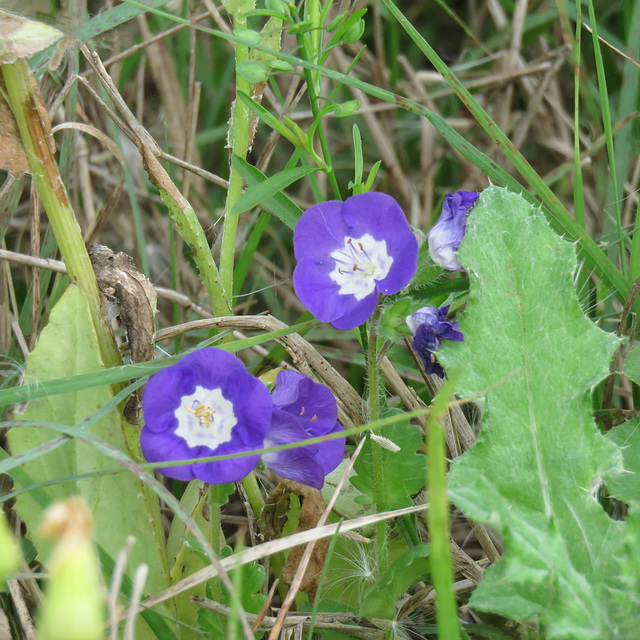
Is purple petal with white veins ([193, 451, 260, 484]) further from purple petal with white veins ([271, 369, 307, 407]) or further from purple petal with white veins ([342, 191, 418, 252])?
purple petal with white veins ([342, 191, 418, 252])

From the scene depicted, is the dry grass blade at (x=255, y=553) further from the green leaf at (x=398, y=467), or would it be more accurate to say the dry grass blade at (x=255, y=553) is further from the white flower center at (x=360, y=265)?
the white flower center at (x=360, y=265)

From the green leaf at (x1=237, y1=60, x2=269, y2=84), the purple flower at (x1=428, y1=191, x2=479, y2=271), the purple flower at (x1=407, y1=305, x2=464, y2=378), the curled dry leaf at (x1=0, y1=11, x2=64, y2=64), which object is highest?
the curled dry leaf at (x1=0, y1=11, x2=64, y2=64)

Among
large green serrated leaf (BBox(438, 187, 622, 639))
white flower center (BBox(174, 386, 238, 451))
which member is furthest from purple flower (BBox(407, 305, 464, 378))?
white flower center (BBox(174, 386, 238, 451))

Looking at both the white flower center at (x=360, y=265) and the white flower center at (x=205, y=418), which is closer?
the white flower center at (x=205, y=418)

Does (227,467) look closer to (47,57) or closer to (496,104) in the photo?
(47,57)

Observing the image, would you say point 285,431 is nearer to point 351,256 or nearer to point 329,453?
point 329,453

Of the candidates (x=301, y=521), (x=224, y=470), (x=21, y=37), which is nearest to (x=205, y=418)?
(x=224, y=470)

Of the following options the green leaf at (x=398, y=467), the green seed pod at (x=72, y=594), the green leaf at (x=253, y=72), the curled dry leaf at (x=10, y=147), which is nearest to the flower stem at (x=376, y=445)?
the green leaf at (x=398, y=467)
